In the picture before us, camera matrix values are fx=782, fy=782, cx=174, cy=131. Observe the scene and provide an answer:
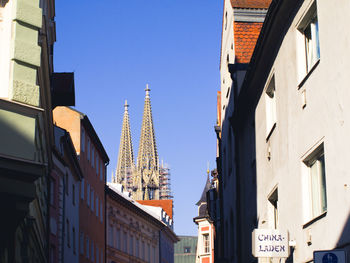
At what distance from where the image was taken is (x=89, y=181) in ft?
158

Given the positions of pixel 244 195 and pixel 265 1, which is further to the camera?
pixel 265 1

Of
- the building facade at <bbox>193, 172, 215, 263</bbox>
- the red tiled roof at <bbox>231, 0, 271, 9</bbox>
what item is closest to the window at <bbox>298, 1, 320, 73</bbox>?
the red tiled roof at <bbox>231, 0, 271, 9</bbox>

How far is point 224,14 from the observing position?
28.7 m

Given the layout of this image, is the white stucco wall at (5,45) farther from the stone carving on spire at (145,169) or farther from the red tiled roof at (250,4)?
the stone carving on spire at (145,169)

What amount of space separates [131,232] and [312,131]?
172ft

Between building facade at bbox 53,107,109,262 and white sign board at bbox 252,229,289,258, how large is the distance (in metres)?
30.4

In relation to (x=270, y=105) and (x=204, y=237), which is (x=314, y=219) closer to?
(x=270, y=105)

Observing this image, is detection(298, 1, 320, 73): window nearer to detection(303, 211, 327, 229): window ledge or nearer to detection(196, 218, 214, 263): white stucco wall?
detection(303, 211, 327, 229): window ledge

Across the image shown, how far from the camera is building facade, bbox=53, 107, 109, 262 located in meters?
44.4

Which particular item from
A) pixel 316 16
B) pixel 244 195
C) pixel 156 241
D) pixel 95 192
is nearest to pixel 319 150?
pixel 316 16

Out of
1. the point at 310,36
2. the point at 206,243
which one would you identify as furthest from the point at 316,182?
the point at 206,243

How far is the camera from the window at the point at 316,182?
12.2m

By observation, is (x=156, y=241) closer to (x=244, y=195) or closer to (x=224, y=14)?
(x=224, y=14)

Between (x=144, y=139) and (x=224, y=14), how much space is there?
156 m
